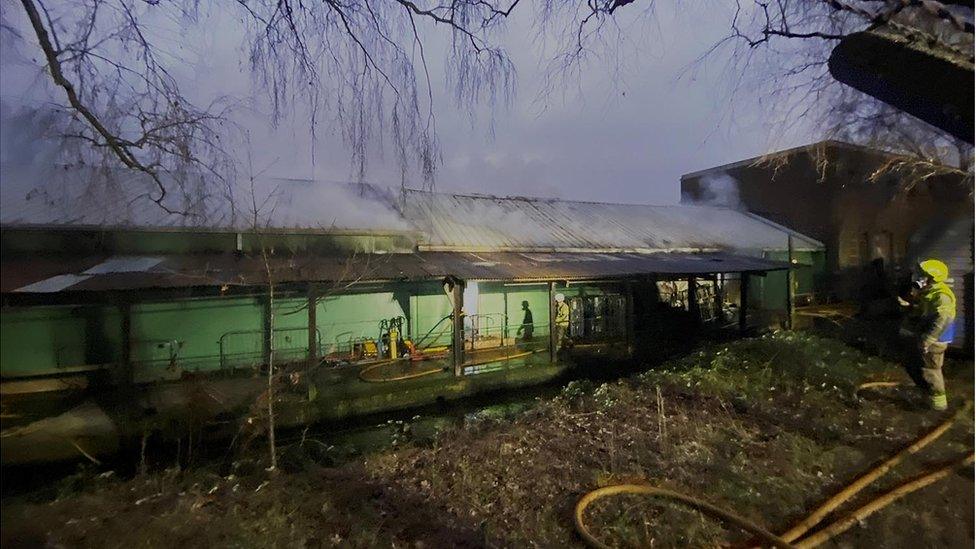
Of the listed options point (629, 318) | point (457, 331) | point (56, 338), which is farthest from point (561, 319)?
point (56, 338)

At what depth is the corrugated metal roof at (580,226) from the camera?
4.53 m

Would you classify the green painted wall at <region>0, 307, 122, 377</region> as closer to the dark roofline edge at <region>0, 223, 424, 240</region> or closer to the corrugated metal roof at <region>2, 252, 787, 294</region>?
the corrugated metal roof at <region>2, 252, 787, 294</region>

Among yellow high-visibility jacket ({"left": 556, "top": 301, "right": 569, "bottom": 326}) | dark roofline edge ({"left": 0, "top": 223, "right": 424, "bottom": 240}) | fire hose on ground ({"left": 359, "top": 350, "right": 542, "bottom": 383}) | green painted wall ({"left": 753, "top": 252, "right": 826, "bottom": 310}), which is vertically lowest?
A: fire hose on ground ({"left": 359, "top": 350, "right": 542, "bottom": 383})

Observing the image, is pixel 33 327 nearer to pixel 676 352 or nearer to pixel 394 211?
pixel 394 211

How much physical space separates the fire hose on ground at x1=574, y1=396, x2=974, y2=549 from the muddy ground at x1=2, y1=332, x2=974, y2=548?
5 centimetres

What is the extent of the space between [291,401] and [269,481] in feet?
1.72

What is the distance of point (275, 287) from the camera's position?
254 cm

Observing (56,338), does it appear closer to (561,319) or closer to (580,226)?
(561,319)

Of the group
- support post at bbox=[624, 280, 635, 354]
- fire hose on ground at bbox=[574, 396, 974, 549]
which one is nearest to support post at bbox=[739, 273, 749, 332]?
support post at bbox=[624, 280, 635, 354]

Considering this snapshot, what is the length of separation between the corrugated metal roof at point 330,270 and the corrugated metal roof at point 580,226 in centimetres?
24

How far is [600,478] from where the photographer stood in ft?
9.16

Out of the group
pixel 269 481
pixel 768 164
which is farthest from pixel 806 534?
pixel 269 481

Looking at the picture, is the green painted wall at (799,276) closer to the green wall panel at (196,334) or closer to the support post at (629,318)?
the support post at (629,318)

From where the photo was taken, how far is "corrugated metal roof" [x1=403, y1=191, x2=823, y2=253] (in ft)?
14.9
